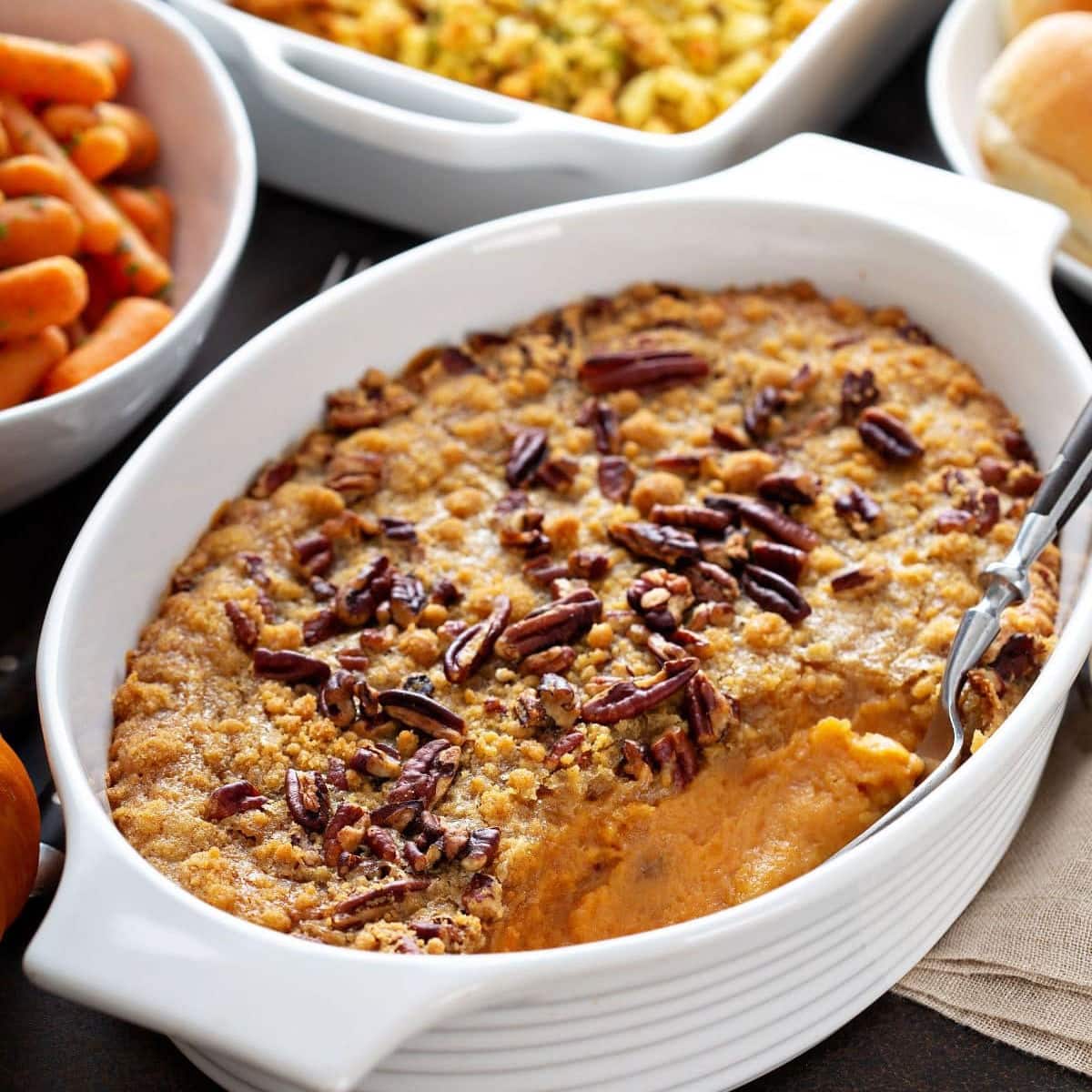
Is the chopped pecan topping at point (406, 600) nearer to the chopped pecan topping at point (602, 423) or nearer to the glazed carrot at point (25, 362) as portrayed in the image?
the chopped pecan topping at point (602, 423)

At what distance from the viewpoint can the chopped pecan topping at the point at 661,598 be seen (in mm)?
1539

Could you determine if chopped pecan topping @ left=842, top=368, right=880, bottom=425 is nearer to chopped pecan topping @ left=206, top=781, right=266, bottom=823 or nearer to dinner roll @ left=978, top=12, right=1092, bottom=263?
dinner roll @ left=978, top=12, right=1092, bottom=263

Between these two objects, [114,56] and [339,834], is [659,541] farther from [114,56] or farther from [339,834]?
[114,56]

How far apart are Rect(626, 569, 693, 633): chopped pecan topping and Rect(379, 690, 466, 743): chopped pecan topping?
0.76ft

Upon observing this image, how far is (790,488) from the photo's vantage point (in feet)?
5.47

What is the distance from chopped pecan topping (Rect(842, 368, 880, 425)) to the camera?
5.79 ft

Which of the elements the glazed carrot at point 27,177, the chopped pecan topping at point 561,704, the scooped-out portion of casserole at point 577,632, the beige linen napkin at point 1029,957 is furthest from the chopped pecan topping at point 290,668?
the glazed carrot at point 27,177

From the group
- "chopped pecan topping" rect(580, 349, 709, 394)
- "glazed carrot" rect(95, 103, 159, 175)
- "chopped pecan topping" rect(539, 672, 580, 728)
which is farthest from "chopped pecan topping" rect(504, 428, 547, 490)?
"glazed carrot" rect(95, 103, 159, 175)

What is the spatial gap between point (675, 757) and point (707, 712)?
0.06 metres

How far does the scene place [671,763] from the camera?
1428 mm

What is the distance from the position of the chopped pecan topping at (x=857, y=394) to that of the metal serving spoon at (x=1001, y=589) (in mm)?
277

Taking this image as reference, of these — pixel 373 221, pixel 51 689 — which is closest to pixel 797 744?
pixel 51 689

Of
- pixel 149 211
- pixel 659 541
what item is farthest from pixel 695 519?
pixel 149 211

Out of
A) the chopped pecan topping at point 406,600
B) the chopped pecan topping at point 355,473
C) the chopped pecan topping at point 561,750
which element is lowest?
the chopped pecan topping at point 355,473
